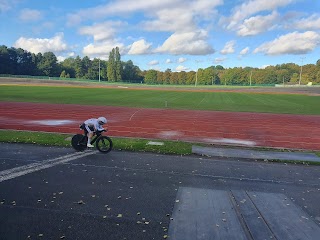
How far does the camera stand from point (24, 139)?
40.4ft

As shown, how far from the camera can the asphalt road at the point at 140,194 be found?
537 centimetres

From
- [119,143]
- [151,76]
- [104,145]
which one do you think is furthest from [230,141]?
[151,76]

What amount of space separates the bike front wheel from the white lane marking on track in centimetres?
39

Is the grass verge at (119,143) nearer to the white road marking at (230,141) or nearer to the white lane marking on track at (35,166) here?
the white lane marking on track at (35,166)

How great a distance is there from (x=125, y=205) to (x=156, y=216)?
2.56 ft

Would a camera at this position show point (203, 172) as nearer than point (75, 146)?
Yes

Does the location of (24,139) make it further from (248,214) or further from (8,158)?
(248,214)

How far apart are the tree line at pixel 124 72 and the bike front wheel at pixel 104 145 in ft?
337

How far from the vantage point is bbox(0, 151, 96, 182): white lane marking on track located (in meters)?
7.95

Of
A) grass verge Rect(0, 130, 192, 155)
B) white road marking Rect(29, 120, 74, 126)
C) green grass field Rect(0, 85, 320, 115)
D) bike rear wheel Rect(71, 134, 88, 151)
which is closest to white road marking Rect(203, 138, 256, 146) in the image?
grass verge Rect(0, 130, 192, 155)

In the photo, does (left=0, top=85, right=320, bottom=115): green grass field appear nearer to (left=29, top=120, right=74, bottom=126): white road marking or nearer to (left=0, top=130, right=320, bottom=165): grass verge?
(left=29, top=120, right=74, bottom=126): white road marking

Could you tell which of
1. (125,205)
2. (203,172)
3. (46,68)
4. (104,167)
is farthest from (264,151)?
(46,68)

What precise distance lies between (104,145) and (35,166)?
8.59 feet

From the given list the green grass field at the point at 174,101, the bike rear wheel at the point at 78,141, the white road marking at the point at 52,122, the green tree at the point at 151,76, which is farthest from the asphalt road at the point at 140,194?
the green tree at the point at 151,76
